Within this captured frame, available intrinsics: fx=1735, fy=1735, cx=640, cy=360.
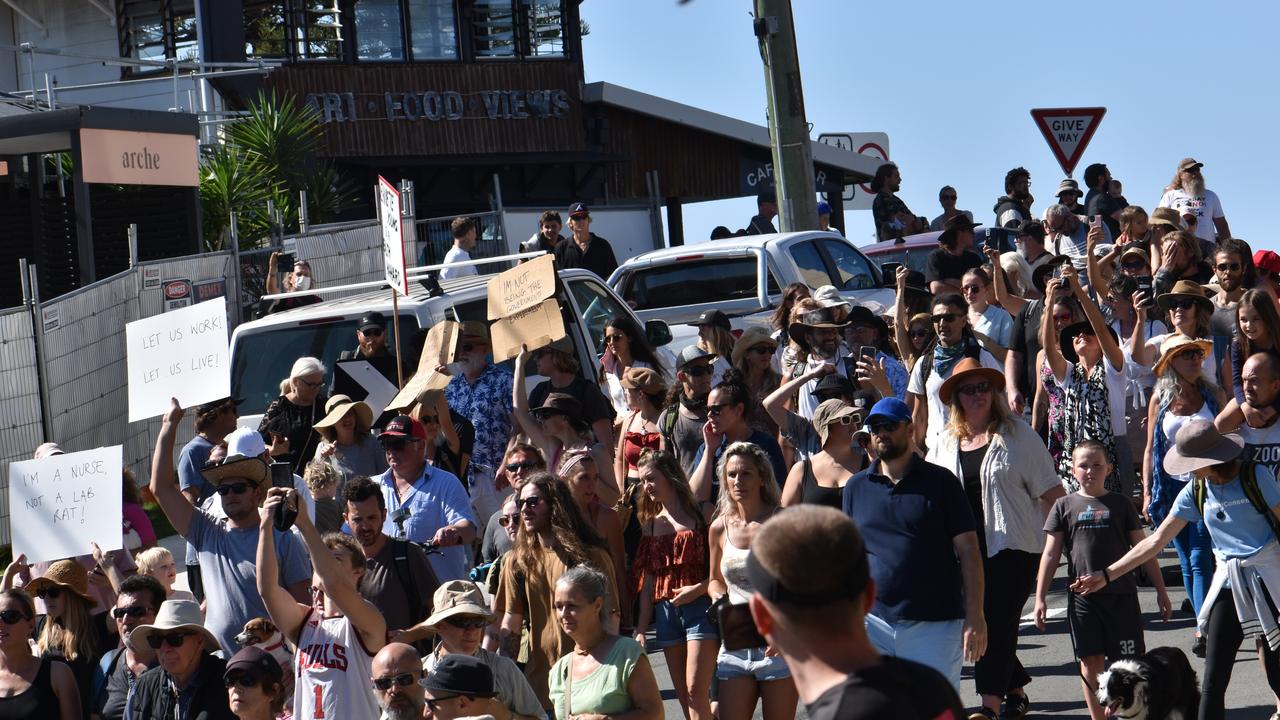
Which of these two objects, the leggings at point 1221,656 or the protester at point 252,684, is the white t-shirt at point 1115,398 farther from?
the protester at point 252,684

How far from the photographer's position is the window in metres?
29.6

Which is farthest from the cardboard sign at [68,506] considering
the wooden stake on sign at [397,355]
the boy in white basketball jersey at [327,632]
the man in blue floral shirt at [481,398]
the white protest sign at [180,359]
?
the man in blue floral shirt at [481,398]

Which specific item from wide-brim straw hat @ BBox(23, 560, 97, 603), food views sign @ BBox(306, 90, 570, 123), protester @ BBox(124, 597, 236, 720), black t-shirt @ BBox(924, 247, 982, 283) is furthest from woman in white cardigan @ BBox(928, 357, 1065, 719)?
Result: food views sign @ BBox(306, 90, 570, 123)

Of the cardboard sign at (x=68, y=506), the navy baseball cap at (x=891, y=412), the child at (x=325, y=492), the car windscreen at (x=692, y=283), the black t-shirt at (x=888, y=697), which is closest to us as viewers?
the black t-shirt at (x=888, y=697)

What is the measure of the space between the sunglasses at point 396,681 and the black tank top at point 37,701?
6.10ft

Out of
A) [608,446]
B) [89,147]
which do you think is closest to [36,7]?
[89,147]

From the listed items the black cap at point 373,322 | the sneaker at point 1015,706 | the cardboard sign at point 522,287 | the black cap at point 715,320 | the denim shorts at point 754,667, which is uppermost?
the cardboard sign at point 522,287

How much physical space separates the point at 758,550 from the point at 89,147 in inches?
696

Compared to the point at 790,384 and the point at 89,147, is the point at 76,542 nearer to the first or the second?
the point at 790,384

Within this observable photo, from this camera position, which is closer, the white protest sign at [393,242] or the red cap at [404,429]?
the red cap at [404,429]

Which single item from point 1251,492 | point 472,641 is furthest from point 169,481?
point 1251,492

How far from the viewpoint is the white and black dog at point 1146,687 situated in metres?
6.22

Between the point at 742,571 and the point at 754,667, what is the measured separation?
0.39m

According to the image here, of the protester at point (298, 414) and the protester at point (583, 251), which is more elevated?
the protester at point (583, 251)
